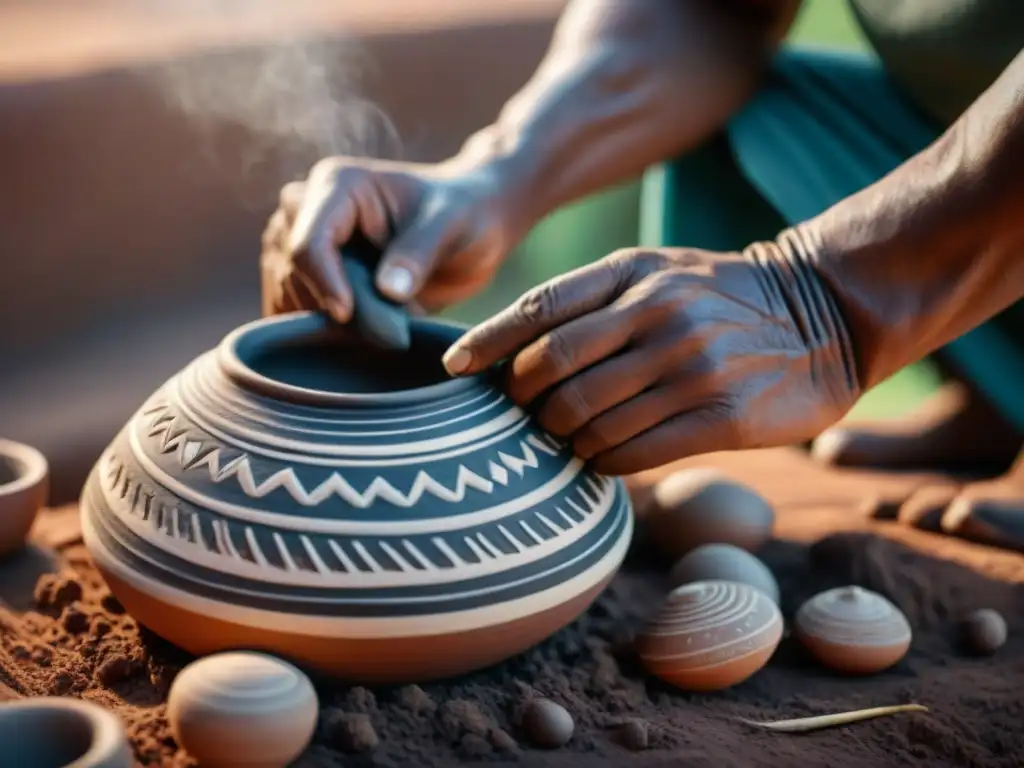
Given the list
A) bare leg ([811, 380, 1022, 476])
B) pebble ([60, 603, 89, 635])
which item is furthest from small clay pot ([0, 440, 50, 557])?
bare leg ([811, 380, 1022, 476])

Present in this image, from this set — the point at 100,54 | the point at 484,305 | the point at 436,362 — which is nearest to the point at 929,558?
the point at 436,362

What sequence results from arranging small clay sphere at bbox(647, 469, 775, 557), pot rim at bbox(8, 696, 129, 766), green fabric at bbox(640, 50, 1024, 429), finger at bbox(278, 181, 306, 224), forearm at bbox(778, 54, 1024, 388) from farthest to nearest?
green fabric at bbox(640, 50, 1024, 429), finger at bbox(278, 181, 306, 224), small clay sphere at bbox(647, 469, 775, 557), forearm at bbox(778, 54, 1024, 388), pot rim at bbox(8, 696, 129, 766)

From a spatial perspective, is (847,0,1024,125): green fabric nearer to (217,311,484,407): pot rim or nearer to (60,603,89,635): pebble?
(217,311,484,407): pot rim

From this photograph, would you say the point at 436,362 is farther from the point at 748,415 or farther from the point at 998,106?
the point at 998,106

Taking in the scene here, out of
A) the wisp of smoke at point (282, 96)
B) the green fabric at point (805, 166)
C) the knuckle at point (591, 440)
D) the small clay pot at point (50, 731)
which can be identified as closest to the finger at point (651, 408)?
the knuckle at point (591, 440)

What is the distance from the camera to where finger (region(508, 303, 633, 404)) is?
1.50 metres

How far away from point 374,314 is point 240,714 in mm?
616

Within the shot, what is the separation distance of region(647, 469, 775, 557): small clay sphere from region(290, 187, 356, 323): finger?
2.02ft

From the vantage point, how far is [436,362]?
5.70 feet

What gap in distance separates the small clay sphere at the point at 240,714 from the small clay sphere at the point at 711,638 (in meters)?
0.48

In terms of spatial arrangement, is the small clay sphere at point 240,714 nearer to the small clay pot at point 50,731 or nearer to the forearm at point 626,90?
the small clay pot at point 50,731

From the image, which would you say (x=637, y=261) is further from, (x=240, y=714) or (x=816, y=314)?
(x=240, y=714)

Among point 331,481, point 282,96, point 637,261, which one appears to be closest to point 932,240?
point 637,261

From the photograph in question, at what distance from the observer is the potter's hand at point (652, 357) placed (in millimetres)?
1523
